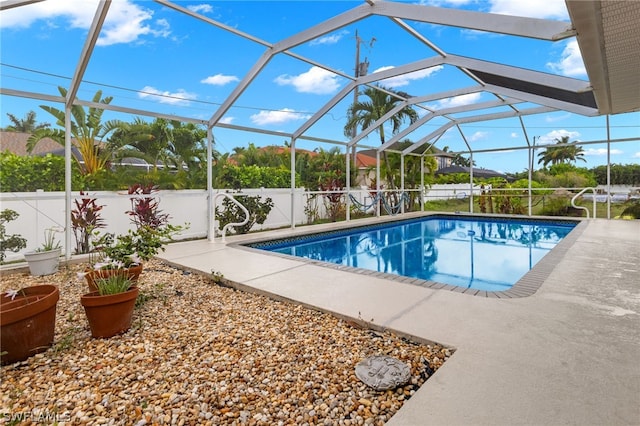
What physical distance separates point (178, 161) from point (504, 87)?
9.15 metres

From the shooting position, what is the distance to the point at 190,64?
11586mm

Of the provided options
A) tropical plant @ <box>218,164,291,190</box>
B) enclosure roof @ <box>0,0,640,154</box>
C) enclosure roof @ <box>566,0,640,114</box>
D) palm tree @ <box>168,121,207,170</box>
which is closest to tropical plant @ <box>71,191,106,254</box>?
enclosure roof @ <box>0,0,640,154</box>

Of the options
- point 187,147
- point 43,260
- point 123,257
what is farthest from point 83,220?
point 187,147

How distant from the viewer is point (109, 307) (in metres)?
2.62

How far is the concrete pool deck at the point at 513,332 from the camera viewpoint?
1.71m

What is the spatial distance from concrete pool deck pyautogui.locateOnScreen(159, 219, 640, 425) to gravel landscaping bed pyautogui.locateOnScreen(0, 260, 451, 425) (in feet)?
0.69

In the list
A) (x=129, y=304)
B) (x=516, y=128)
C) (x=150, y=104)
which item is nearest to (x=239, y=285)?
(x=129, y=304)

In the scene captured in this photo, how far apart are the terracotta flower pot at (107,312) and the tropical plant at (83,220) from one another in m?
3.79

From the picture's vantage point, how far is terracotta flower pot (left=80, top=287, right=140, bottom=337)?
2572mm

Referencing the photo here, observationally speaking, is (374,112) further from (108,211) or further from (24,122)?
(24,122)

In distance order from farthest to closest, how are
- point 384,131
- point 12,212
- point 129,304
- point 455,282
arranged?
point 384,131
point 455,282
point 12,212
point 129,304

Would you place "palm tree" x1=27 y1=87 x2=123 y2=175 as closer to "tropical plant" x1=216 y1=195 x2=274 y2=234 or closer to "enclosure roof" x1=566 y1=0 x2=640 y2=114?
"tropical plant" x1=216 y1=195 x2=274 y2=234

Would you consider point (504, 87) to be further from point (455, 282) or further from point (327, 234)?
point (327, 234)

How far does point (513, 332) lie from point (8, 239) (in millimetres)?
6366
